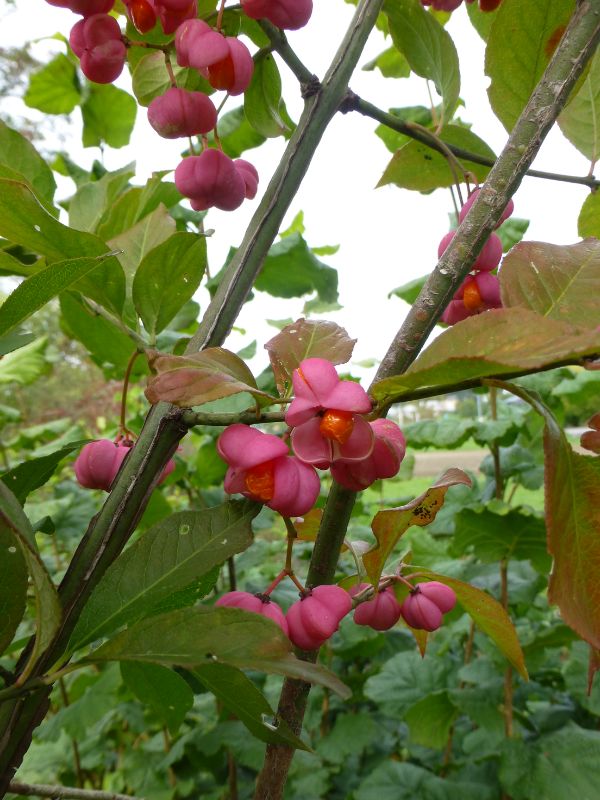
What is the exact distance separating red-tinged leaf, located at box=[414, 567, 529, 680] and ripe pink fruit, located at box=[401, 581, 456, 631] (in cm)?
1

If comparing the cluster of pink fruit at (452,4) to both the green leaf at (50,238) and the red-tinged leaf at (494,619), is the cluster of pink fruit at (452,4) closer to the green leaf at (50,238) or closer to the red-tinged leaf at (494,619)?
the green leaf at (50,238)

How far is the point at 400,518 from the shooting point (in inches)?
15.6

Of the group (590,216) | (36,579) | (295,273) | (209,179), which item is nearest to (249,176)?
(209,179)

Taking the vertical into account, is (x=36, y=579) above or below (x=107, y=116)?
below

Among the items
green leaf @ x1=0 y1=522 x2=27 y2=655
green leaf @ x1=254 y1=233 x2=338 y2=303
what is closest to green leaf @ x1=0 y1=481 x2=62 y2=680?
green leaf @ x1=0 y1=522 x2=27 y2=655

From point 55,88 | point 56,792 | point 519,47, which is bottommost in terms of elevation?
point 56,792

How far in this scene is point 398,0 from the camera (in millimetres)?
537

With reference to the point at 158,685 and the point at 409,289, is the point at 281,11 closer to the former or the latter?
the point at 158,685

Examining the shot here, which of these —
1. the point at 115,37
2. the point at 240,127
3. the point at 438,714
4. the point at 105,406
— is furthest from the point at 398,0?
the point at 105,406

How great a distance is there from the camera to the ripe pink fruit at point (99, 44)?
447mm

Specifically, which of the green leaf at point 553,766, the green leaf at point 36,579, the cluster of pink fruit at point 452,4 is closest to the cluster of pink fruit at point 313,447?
the green leaf at point 36,579

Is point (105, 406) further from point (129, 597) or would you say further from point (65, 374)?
point (129, 597)

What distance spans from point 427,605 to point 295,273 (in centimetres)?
71

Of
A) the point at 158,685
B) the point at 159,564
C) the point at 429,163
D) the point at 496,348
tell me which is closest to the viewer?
the point at 496,348
